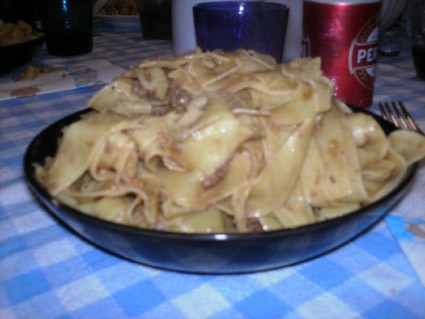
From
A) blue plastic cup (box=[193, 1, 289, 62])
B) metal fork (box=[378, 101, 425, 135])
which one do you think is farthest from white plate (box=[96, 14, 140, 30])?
metal fork (box=[378, 101, 425, 135])

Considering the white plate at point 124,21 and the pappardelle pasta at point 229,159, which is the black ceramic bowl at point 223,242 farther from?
the white plate at point 124,21

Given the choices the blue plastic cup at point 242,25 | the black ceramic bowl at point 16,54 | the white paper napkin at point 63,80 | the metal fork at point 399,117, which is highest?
the blue plastic cup at point 242,25

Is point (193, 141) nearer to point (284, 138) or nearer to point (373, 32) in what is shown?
point (284, 138)

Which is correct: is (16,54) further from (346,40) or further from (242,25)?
(346,40)

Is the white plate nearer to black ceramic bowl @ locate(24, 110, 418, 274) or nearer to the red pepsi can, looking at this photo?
the red pepsi can

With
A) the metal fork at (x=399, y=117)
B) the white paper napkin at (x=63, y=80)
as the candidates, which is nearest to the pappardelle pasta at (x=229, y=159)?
the metal fork at (x=399, y=117)

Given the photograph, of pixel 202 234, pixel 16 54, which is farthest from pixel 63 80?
pixel 202 234

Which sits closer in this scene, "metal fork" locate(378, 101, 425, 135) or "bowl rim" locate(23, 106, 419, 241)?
"bowl rim" locate(23, 106, 419, 241)
